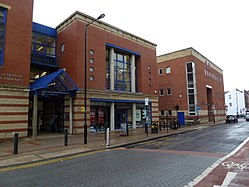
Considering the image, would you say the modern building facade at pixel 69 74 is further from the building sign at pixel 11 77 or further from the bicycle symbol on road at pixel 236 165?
the bicycle symbol on road at pixel 236 165

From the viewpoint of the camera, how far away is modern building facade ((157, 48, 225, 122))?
3700 centimetres

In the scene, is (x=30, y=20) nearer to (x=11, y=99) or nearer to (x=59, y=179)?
(x=11, y=99)

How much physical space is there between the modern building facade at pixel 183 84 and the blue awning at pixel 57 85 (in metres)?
22.7

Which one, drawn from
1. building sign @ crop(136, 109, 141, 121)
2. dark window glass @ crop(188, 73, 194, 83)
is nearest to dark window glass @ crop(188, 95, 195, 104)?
dark window glass @ crop(188, 73, 194, 83)

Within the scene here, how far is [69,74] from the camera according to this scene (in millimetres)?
20609

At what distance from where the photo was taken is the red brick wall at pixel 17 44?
52.1 ft

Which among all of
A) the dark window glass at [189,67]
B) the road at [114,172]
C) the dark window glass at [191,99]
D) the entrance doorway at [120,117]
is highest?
the dark window glass at [189,67]

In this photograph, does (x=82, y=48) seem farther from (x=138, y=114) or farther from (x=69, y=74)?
(x=138, y=114)

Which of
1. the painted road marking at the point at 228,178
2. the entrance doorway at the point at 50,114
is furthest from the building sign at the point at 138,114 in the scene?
the painted road marking at the point at 228,178

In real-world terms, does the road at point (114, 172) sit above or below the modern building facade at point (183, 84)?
below

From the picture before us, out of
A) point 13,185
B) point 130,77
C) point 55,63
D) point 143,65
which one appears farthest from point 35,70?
point 13,185

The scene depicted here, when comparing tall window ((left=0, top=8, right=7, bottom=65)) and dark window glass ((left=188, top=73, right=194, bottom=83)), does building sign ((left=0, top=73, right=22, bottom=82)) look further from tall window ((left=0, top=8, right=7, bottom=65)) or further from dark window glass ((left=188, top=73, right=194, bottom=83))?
dark window glass ((left=188, top=73, right=194, bottom=83))

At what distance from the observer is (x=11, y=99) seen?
15781mm

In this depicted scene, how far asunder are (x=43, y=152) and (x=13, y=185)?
5.18 meters
